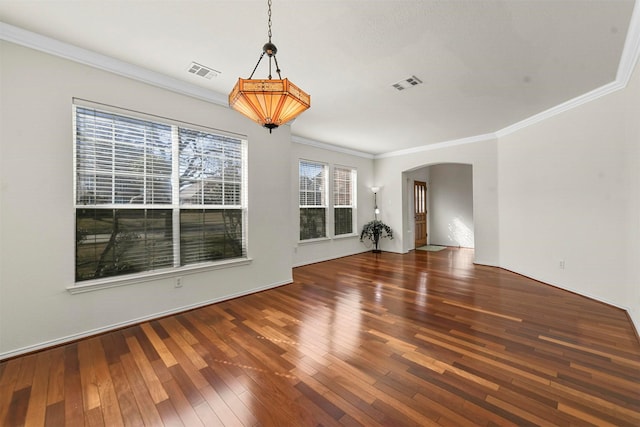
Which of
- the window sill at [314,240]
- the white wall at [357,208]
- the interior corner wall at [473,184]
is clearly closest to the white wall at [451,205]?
the interior corner wall at [473,184]

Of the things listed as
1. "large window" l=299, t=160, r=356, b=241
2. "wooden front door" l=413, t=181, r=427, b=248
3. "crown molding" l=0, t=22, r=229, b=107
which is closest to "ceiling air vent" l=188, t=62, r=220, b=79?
"crown molding" l=0, t=22, r=229, b=107

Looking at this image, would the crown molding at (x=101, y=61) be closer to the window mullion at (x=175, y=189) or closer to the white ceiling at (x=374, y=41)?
the white ceiling at (x=374, y=41)

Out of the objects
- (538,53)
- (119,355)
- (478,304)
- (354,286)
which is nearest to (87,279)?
(119,355)

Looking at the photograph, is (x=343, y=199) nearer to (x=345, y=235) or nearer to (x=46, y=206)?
(x=345, y=235)

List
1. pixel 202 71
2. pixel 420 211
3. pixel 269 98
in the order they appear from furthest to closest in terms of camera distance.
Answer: pixel 420 211 → pixel 202 71 → pixel 269 98

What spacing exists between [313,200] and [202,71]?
377 cm

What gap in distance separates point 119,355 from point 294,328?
166 centimetres

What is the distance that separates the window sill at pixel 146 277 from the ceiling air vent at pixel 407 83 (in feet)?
10.8

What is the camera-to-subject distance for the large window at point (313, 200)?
6117mm

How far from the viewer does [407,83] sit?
11.0 feet

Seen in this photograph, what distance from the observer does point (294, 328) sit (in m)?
2.90

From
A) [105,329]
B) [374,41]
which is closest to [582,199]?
[374,41]

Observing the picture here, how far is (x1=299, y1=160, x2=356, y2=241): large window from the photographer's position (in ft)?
20.2

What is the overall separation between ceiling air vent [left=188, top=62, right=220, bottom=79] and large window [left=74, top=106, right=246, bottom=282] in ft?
2.32
